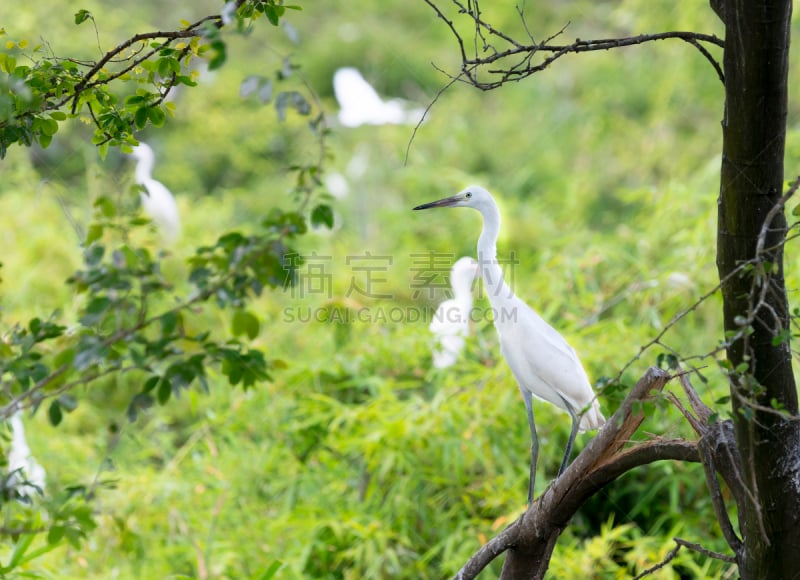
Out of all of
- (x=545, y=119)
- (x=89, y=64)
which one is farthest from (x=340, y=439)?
(x=545, y=119)

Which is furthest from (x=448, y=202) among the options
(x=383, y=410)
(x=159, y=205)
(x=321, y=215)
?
(x=159, y=205)

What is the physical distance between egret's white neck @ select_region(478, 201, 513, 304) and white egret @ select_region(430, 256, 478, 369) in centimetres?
103

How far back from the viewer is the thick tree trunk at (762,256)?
0.91 m

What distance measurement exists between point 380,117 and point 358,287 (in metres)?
3.21

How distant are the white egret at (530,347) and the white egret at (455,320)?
3.26ft

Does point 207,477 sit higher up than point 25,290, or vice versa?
point 25,290

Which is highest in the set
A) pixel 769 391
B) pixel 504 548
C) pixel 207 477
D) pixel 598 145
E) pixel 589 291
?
pixel 598 145

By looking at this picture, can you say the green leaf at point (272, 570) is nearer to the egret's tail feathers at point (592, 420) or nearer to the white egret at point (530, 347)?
the white egret at point (530, 347)

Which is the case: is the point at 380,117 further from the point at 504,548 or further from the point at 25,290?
the point at 504,548

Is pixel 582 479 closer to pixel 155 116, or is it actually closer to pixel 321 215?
pixel 321 215

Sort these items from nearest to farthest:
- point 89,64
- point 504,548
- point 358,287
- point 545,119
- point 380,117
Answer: point 89,64
point 504,548
point 358,287
point 380,117
point 545,119

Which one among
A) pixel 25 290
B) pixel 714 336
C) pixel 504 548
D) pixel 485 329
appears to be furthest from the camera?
pixel 25 290

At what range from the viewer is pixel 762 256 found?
2.89 feet

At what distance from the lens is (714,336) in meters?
3.33
